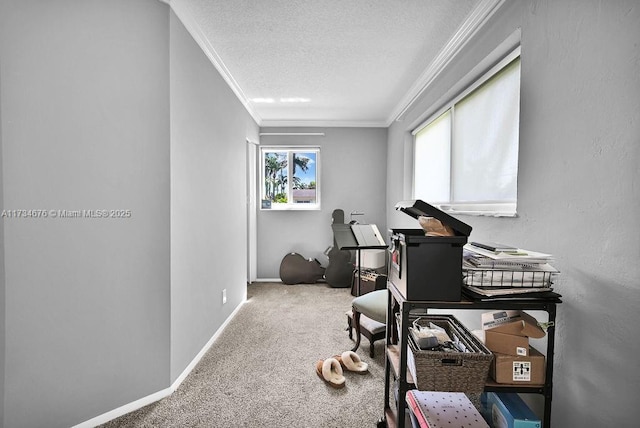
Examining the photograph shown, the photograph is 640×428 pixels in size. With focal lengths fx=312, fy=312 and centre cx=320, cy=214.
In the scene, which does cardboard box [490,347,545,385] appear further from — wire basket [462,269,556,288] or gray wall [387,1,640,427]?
wire basket [462,269,556,288]

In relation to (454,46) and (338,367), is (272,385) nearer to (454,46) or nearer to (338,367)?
(338,367)

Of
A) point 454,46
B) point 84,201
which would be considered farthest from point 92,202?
point 454,46

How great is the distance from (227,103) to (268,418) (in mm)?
2780

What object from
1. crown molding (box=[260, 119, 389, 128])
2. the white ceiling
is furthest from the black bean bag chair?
the white ceiling

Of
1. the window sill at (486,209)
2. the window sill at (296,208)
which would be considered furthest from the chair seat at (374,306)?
the window sill at (296,208)

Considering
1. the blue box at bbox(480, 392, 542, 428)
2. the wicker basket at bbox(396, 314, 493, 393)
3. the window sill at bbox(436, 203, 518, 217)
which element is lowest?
the blue box at bbox(480, 392, 542, 428)

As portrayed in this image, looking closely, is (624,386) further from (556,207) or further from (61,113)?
(61,113)

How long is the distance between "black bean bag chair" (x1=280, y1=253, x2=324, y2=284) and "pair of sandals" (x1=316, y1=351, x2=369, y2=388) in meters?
2.41

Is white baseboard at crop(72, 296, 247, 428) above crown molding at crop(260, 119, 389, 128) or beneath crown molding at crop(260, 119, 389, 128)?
beneath

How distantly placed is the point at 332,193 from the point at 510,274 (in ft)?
13.0

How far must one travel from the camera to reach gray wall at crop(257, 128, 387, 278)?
16.5 ft

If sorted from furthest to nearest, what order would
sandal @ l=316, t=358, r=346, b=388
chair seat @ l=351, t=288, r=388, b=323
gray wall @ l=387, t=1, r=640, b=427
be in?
chair seat @ l=351, t=288, r=388, b=323 → sandal @ l=316, t=358, r=346, b=388 → gray wall @ l=387, t=1, r=640, b=427

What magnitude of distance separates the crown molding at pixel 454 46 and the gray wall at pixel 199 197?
1938 millimetres

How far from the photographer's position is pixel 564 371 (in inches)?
50.6
